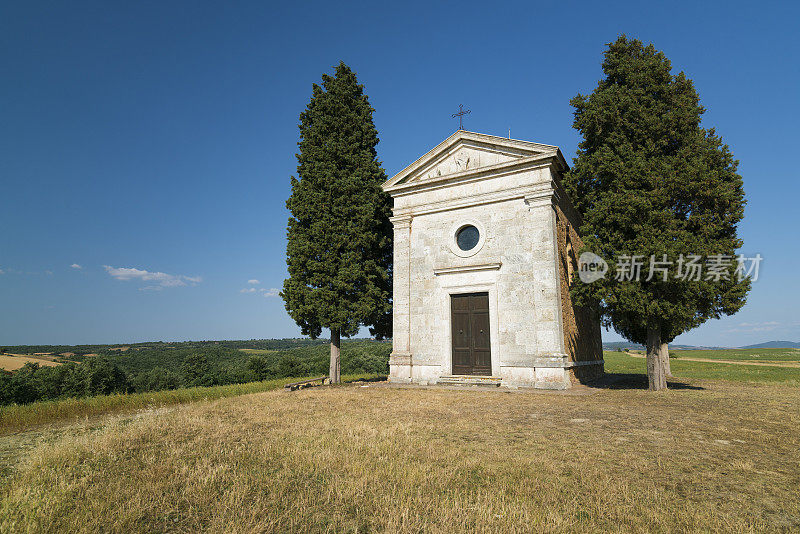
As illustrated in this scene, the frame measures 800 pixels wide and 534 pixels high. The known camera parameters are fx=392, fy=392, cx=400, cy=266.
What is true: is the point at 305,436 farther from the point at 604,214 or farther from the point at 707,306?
the point at 707,306

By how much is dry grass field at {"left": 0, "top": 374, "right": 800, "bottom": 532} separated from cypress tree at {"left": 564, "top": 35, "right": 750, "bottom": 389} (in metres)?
4.36

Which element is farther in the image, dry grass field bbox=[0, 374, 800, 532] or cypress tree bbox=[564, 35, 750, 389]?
cypress tree bbox=[564, 35, 750, 389]

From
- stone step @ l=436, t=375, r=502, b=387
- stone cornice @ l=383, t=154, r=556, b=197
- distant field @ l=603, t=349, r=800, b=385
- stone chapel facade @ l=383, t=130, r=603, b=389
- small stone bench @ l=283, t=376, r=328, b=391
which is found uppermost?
stone cornice @ l=383, t=154, r=556, b=197

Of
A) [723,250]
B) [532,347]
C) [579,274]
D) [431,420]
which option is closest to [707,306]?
[723,250]

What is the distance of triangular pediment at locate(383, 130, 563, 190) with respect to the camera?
1566 centimetres

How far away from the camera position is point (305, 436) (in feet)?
22.8

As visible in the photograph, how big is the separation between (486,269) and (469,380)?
439 centimetres

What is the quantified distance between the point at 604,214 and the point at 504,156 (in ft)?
15.5

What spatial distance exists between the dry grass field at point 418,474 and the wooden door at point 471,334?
652cm

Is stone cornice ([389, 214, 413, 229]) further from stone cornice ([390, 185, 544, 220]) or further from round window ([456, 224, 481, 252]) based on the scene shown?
round window ([456, 224, 481, 252])

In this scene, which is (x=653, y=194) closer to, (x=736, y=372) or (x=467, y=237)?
(x=467, y=237)

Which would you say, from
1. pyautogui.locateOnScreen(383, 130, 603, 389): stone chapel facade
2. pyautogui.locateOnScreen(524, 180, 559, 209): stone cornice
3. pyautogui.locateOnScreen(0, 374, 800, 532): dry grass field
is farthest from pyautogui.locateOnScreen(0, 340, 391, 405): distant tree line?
pyautogui.locateOnScreen(0, 374, 800, 532): dry grass field

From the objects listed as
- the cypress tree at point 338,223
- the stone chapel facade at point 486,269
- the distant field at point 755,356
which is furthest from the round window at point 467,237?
the distant field at point 755,356

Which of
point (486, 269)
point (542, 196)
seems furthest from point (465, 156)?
point (486, 269)
